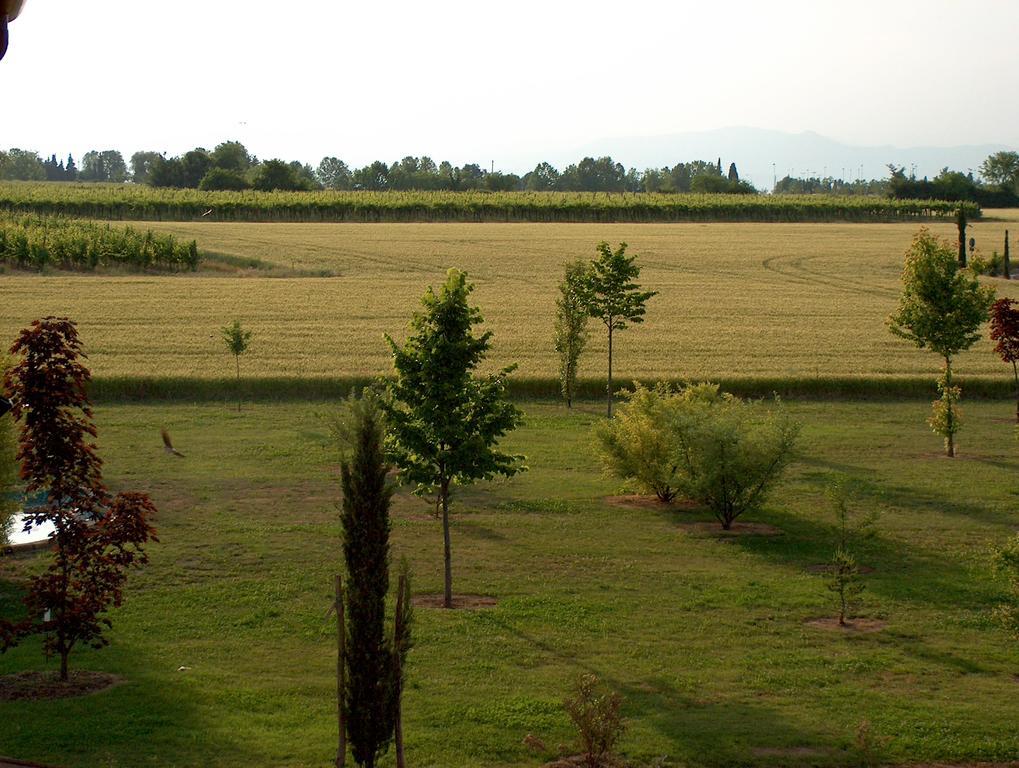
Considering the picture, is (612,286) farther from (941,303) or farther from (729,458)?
(729,458)

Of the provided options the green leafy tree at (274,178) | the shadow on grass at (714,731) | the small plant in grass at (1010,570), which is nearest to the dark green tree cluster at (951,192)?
the green leafy tree at (274,178)

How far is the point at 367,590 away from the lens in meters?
11.3

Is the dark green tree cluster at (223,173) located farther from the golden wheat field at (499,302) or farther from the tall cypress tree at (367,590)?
the tall cypress tree at (367,590)

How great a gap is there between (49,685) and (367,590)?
5896 mm

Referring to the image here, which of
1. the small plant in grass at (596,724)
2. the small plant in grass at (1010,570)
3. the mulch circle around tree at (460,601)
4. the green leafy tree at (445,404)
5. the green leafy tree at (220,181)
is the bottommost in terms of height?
the mulch circle around tree at (460,601)

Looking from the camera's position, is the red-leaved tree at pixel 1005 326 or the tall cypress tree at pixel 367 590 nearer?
the tall cypress tree at pixel 367 590

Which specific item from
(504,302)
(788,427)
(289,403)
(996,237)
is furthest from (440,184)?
(788,427)

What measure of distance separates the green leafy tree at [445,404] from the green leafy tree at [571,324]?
48.2ft

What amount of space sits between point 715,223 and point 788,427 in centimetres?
8341

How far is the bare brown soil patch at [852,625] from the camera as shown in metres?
17.1

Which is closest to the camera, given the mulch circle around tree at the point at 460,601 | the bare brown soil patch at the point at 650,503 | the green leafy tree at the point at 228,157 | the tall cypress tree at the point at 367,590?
the tall cypress tree at the point at 367,590

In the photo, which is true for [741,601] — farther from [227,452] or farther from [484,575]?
[227,452]

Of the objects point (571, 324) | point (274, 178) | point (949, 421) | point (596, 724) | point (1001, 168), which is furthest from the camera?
point (1001, 168)

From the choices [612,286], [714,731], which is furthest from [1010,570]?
[612,286]
